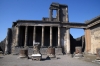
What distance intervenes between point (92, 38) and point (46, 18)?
1009cm

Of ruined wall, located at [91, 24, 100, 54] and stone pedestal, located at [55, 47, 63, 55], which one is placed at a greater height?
ruined wall, located at [91, 24, 100, 54]

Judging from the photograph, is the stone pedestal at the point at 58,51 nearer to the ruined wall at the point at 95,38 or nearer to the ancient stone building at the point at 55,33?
the ancient stone building at the point at 55,33

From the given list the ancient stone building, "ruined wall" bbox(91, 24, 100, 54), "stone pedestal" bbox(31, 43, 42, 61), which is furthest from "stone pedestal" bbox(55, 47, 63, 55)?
"stone pedestal" bbox(31, 43, 42, 61)

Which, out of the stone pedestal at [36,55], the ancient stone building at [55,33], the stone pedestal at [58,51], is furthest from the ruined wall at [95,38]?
the stone pedestal at [36,55]

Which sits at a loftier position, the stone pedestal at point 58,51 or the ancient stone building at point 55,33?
the ancient stone building at point 55,33

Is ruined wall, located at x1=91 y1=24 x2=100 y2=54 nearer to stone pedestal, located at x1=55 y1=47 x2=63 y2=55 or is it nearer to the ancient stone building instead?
the ancient stone building

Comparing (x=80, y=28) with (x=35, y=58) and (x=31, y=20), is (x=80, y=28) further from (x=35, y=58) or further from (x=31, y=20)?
(x=35, y=58)

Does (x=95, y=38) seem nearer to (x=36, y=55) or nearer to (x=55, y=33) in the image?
(x=55, y=33)

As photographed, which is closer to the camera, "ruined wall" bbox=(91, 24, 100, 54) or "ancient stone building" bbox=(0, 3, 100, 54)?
"ruined wall" bbox=(91, 24, 100, 54)

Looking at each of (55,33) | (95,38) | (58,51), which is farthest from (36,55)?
(55,33)

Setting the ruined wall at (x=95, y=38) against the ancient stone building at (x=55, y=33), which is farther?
the ancient stone building at (x=55, y=33)

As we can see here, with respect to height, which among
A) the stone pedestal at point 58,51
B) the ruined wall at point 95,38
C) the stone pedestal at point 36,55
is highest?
the ruined wall at point 95,38

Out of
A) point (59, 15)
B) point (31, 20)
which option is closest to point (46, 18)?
point (59, 15)

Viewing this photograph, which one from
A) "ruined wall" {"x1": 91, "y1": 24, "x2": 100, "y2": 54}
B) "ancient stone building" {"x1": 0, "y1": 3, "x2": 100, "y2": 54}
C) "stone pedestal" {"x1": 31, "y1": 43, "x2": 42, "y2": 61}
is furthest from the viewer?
"ancient stone building" {"x1": 0, "y1": 3, "x2": 100, "y2": 54}
